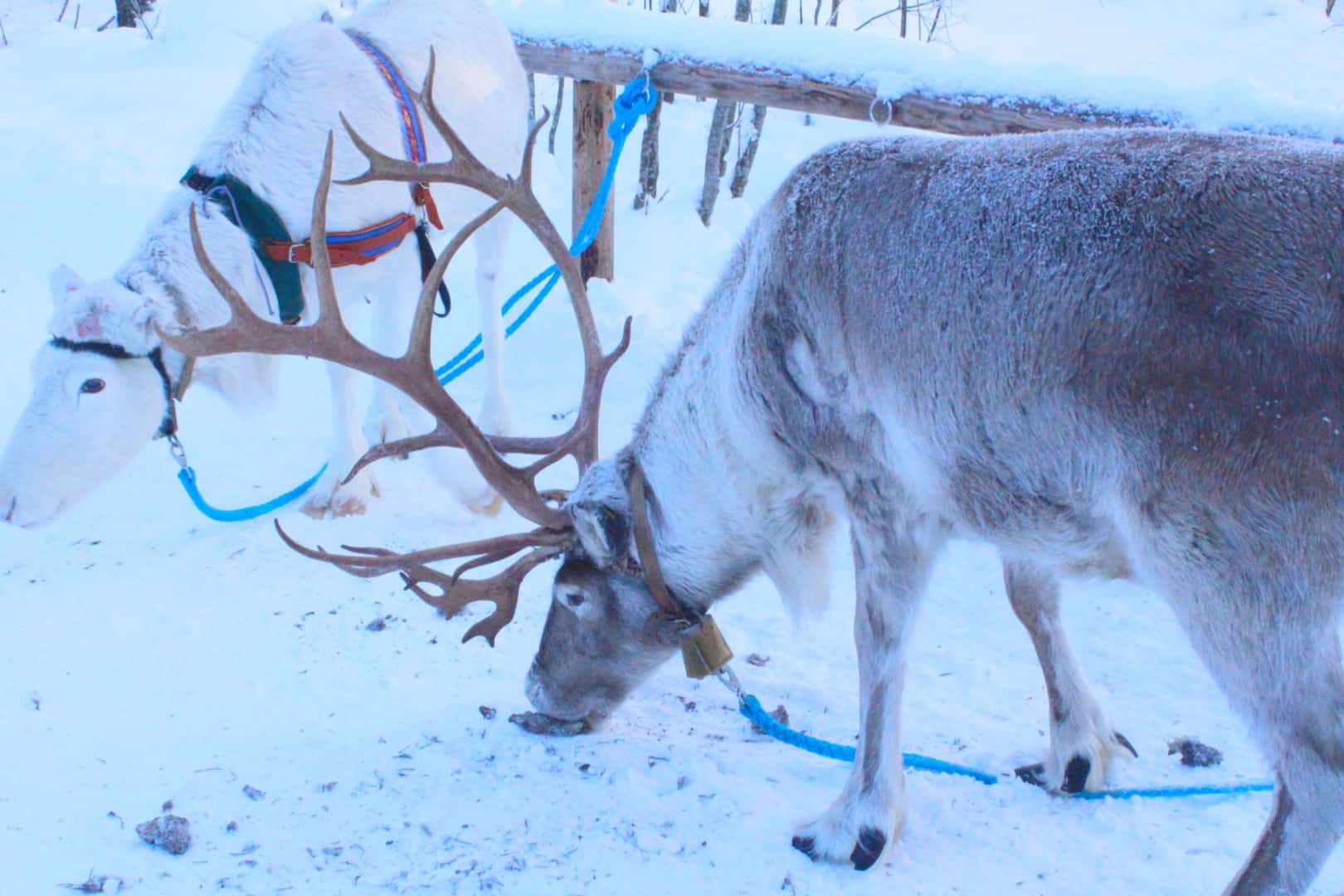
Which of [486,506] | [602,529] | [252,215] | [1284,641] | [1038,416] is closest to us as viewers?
[1284,641]

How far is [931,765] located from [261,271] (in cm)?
268

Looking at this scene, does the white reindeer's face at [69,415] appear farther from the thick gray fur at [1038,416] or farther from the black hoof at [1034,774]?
the black hoof at [1034,774]

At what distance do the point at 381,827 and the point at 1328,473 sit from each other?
2168 millimetres

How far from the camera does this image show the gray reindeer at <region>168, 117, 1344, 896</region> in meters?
1.85

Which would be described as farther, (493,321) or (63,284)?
(493,321)

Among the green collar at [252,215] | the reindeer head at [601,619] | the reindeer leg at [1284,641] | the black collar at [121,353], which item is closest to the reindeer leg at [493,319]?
the green collar at [252,215]

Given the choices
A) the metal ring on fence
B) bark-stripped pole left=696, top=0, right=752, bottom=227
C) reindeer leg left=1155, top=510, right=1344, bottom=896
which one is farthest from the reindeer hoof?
bark-stripped pole left=696, top=0, right=752, bottom=227

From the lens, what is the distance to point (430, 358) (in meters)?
2.95

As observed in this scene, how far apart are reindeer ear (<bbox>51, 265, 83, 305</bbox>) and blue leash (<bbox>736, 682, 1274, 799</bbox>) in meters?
2.41

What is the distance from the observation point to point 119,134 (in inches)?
320

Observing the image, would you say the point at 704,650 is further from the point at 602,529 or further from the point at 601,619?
the point at 602,529

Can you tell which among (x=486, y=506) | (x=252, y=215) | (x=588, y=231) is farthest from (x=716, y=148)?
(x=252, y=215)

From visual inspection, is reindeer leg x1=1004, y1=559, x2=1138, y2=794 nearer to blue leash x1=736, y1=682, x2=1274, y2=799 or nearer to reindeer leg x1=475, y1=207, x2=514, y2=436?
blue leash x1=736, y1=682, x2=1274, y2=799

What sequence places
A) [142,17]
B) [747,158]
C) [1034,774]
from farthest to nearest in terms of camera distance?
[142,17] → [747,158] → [1034,774]
